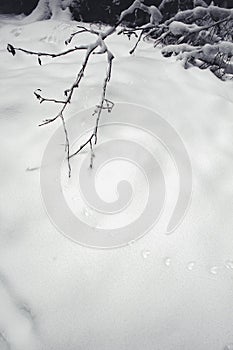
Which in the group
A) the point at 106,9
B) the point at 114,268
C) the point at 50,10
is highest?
the point at 50,10

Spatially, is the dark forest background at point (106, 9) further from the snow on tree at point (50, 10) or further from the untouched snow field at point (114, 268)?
the untouched snow field at point (114, 268)

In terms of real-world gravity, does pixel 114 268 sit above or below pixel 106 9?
below

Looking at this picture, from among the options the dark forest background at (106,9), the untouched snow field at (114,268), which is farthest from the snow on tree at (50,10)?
the untouched snow field at (114,268)

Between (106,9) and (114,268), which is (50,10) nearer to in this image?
(106,9)

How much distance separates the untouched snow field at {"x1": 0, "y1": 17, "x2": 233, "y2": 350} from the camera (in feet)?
3.96

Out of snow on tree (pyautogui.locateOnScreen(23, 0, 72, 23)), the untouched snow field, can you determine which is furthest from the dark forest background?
the untouched snow field

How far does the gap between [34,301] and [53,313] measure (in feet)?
0.28

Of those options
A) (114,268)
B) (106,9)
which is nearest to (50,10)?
(106,9)

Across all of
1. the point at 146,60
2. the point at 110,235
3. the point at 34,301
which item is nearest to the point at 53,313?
the point at 34,301

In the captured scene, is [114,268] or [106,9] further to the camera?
[106,9]

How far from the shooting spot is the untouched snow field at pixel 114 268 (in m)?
1.21

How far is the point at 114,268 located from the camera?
53.0 inches

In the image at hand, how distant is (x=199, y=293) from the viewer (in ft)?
4.30

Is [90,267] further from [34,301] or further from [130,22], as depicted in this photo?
[130,22]
